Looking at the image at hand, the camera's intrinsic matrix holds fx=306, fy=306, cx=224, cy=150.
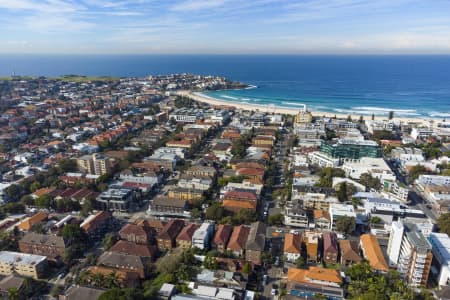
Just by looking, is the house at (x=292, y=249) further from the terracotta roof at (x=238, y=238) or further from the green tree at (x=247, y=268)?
the green tree at (x=247, y=268)

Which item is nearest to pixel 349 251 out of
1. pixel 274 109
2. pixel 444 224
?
pixel 444 224

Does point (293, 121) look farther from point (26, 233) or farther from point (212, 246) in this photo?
point (26, 233)

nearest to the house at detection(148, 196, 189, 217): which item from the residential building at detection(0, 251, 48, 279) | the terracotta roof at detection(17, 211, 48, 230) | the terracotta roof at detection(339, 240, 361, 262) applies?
the terracotta roof at detection(17, 211, 48, 230)

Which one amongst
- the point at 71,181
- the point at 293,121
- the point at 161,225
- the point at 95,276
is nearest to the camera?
the point at 95,276

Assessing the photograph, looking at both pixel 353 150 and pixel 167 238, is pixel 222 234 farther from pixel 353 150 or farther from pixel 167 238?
pixel 353 150

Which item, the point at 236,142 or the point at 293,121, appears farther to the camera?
the point at 293,121

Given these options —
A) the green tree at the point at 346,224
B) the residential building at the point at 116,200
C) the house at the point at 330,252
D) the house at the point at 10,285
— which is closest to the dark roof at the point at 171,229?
the residential building at the point at 116,200

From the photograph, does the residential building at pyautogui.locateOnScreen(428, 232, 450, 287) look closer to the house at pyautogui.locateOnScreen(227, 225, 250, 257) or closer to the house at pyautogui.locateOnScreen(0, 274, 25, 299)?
the house at pyautogui.locateOnScreen(227, 225, 250, 257)

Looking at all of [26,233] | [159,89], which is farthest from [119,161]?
[159,89]
